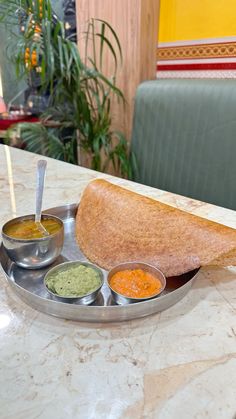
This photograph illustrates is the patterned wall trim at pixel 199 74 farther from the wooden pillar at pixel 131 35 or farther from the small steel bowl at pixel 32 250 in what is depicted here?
the small steel bowl at pixel 32 250

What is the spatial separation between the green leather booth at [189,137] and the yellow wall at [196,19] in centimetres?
34

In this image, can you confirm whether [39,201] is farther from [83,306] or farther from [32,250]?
[83,306]

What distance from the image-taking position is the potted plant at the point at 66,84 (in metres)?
2.11

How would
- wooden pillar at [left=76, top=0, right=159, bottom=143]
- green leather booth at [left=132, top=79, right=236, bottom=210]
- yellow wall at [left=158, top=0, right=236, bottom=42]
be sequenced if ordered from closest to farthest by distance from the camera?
green leather booth at [left=132, top=79, right=236, bottom=210]
yellow wall at [left=158, top=0, right=236, bottom=42]
wooden pillar at [left=76, top=0, right=159, bottom=143]

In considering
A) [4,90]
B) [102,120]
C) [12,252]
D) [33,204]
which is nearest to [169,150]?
[102,120]

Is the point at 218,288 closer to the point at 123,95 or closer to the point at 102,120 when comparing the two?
the point at 102,120

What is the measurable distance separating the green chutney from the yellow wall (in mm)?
1822

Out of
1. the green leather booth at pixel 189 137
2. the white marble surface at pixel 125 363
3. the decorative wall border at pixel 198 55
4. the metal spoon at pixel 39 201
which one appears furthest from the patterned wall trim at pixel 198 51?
the white marble surface at pixel 125 363

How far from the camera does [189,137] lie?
1.95 m

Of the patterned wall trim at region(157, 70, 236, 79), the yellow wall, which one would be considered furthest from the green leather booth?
the yellow wall

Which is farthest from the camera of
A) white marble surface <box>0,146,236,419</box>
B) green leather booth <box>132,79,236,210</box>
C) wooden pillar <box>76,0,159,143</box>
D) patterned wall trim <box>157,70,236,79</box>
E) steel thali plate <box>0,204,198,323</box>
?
wooden pillar <box>76,0,159,143</box>

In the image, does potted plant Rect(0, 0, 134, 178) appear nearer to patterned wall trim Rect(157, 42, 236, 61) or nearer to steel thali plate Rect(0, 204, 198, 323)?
patterned wall trim Rect(157, 42, 236, 61)

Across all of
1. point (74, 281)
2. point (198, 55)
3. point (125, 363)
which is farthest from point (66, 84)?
point (125, 363)

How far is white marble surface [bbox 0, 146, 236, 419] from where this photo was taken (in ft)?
1.55
